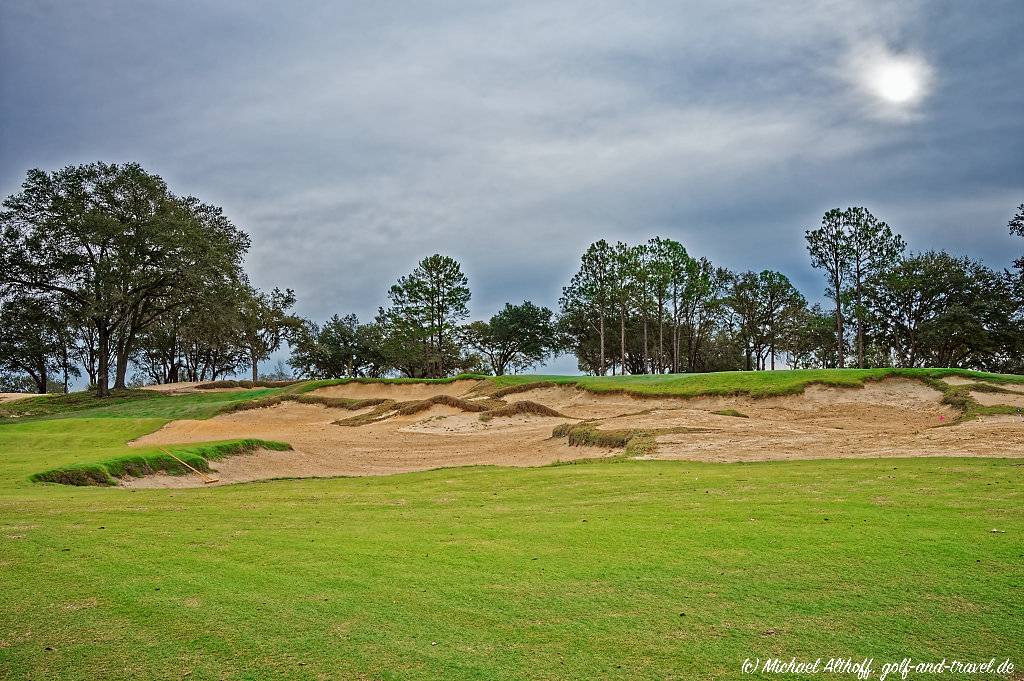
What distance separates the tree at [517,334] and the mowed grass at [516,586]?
75425mm

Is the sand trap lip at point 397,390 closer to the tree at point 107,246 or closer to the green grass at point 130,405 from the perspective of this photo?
the green grass at point 130,405

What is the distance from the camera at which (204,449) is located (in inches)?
806

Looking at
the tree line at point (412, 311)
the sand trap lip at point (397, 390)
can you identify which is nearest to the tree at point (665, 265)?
the tree line at point (412, 311)

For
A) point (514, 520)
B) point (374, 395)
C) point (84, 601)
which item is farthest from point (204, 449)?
point (374, 395)

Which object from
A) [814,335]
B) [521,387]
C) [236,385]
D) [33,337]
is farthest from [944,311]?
[33,337]

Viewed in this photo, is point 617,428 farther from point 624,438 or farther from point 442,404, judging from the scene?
point 442,404

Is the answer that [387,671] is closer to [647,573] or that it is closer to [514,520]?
[647,573]

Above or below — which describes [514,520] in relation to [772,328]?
below

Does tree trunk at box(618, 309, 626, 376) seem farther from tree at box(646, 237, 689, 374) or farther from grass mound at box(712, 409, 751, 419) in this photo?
grass mound at box(712, 409, 751, 419)

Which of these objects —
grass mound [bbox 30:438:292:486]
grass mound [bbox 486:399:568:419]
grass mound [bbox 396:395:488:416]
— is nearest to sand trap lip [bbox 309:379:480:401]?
grass mound [bbox 396:395:488:416]

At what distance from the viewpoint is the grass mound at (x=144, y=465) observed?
16.2 metres

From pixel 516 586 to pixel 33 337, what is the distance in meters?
76.5

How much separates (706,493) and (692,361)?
73159mm

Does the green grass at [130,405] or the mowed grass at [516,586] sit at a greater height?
the green grass at [130,405]
